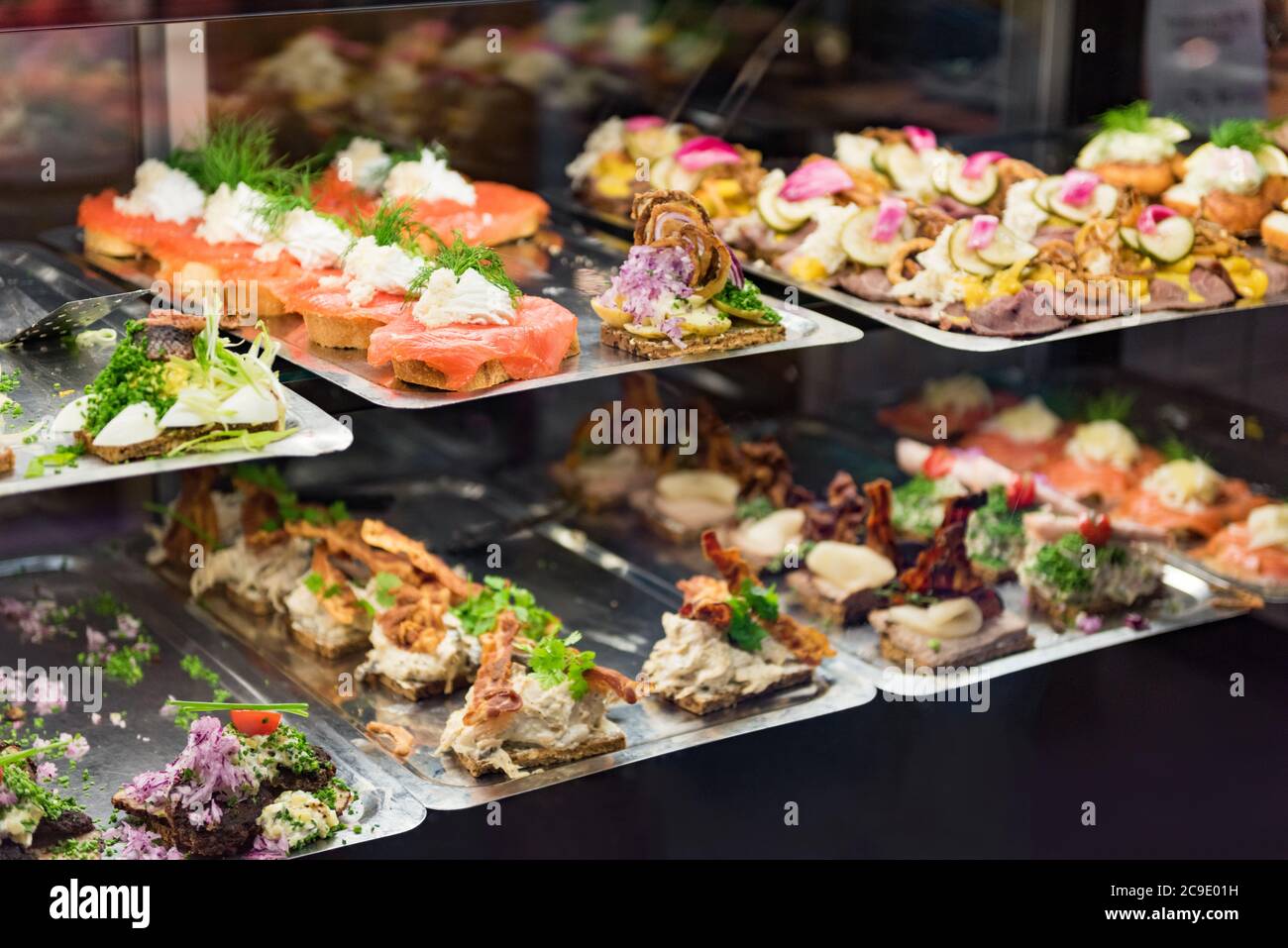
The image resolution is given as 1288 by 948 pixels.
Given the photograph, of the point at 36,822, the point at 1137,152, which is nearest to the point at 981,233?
the point at 1137,152

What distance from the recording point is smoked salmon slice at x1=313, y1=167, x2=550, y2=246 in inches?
166

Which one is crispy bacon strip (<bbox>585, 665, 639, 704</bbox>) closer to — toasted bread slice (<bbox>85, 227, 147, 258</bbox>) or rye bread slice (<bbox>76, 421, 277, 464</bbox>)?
rye bread slice (<bbox>76, 421, 277, 464</bbox>)

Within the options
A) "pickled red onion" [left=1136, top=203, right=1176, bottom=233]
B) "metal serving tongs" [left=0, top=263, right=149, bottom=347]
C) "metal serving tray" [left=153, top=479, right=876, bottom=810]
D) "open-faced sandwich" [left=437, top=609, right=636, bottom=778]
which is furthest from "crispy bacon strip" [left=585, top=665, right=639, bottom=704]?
"pickled red onion" [left=1136, top=203, right=1176, bottom=233]

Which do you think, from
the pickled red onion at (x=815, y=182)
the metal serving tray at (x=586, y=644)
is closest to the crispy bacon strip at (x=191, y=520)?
the metal serving tray at (x=586, y=644)

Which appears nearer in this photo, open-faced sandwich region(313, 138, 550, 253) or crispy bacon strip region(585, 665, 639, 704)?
crispy bacon strip region(585, 665, 639, 704)

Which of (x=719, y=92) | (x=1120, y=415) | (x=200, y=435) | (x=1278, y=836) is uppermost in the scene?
(x=719, y=92)

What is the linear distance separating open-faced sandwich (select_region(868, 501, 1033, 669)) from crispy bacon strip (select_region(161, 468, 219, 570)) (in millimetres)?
1588

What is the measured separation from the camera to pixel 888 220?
13.6 ft

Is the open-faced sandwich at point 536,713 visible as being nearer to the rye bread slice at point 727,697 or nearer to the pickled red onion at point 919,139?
the rye bread slice at point 727,697

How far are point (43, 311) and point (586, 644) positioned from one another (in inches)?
53.8

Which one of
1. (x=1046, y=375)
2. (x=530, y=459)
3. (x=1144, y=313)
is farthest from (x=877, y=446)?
(x=1144, y=313)

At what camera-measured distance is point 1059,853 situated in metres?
4.00

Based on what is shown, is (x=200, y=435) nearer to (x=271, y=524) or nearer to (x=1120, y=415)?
(x=271, y=524)
